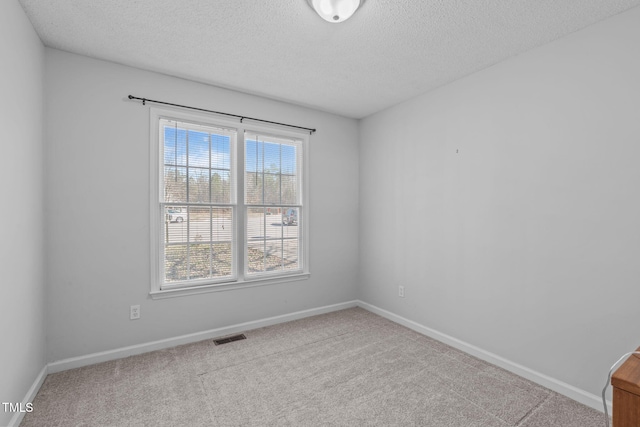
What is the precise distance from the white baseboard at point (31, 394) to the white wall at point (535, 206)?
3.37m

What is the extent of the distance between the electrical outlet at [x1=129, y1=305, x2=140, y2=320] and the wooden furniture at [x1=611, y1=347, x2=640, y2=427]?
3309mm

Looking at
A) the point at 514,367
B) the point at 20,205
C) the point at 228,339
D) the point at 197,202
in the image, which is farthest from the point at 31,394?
the point at 514,367

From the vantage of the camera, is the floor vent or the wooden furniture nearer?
the wooden furniture

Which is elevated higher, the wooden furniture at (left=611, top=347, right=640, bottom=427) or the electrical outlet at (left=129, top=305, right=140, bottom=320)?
the wooden furniture at (left=611, top=347, right=640, bottom=427)

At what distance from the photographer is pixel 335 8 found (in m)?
1.91

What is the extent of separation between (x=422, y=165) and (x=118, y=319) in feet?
Answer: 11.2

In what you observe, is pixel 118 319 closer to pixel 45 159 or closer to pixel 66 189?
pixel 66 189

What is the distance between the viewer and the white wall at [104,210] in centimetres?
253

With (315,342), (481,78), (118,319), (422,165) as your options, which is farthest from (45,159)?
(481,78)

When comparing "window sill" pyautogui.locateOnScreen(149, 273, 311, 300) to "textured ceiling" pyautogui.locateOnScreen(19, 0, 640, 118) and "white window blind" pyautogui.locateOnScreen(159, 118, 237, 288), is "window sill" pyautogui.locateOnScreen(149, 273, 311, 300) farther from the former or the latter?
"textured ceiling" pyautogui.locateOnScreen(19, 0, 640, 118)

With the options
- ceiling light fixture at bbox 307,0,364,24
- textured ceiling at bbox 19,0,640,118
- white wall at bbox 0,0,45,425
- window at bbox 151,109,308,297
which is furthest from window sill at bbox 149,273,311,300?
ceiling light fixture at bbox 307,0,364,24

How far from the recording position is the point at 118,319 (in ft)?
9.04

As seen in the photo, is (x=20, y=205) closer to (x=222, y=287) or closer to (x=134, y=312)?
(x=134, y=312)

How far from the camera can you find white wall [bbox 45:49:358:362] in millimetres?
2525
